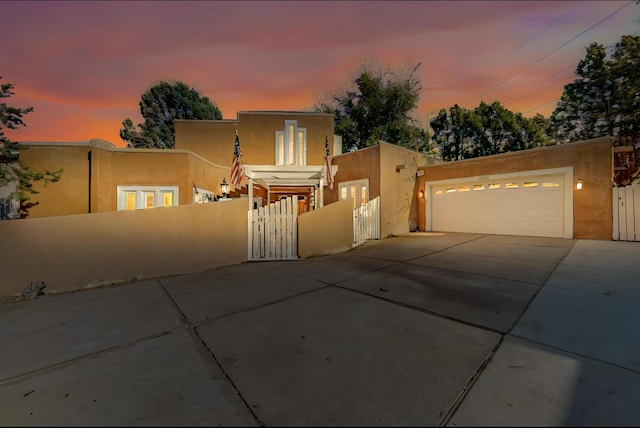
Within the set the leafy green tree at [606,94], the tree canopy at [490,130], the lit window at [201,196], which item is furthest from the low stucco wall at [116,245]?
the tree canopy at [490,130]

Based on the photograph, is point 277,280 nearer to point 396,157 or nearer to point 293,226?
point 293,226

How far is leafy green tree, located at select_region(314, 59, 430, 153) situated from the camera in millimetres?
21750

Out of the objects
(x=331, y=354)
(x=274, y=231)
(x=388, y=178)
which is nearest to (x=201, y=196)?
(x=274, y=231)

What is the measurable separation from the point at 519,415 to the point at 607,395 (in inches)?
28.3

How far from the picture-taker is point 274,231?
6363 mm

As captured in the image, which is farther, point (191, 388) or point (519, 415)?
point (191, 388)

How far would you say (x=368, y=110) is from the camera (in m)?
22.4

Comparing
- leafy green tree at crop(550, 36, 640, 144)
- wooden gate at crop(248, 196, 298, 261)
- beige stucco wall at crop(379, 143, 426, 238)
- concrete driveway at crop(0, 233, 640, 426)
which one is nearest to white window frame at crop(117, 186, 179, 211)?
wooden gate at crop(248, 196, 298, 261)

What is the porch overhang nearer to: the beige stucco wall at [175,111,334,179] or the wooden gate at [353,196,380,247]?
the wooden gate at [353,196,380,247]

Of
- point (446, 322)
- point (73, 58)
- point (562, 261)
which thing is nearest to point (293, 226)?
point (446, 322)

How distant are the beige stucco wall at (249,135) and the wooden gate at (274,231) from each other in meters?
7.03

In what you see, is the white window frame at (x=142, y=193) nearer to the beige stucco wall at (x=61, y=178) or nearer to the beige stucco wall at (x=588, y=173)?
the beige stucco wall at (x=61, y=178)

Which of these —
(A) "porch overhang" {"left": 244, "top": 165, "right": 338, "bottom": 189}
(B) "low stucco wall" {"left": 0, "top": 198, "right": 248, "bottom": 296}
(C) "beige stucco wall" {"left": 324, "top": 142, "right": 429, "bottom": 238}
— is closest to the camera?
(B) "low stucco wall" {"left": 0, "top": 198, "right": 248, "bottom": 296}

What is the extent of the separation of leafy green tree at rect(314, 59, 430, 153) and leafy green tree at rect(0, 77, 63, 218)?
1893 cm
